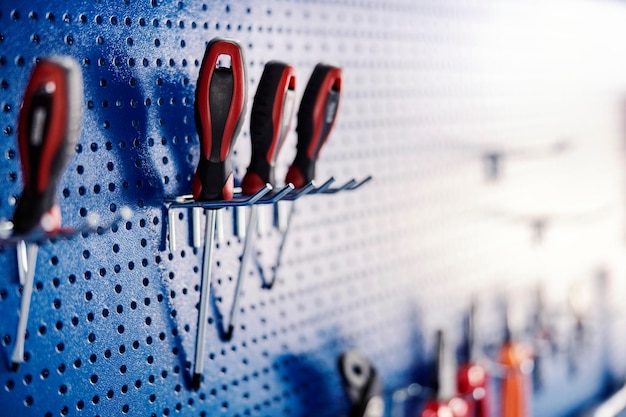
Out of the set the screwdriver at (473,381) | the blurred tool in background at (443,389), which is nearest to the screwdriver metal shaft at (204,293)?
the blurred tool in background at (443,389)

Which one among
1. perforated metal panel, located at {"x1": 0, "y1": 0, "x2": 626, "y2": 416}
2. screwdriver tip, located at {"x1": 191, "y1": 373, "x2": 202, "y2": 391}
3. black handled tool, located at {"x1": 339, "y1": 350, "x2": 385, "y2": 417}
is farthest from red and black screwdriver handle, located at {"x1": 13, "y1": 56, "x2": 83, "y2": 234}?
black handled tool, located at {"x1": 339, "y1": 350, "x2": 385, "y2": 417}

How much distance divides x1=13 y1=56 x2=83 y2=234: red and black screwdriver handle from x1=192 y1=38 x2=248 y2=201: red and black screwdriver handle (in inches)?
8.7

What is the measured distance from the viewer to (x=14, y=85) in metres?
0.82

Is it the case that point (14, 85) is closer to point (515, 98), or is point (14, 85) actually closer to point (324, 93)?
point (324, 93)

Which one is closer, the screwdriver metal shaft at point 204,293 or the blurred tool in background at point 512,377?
the screwdriver metal shaft at point 204,293

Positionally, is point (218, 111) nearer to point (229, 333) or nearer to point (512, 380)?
point (229, 333)

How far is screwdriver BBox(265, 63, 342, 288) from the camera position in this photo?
95 cm

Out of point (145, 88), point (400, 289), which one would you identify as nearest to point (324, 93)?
point (145, 88)

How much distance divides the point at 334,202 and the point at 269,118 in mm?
396

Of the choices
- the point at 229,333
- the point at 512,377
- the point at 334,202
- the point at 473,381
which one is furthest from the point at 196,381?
the point at 512,377

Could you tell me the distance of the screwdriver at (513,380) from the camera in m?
1.62

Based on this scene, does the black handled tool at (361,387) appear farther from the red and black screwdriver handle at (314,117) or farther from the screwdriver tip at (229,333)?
the red and black screwdriver handle at (314,117)

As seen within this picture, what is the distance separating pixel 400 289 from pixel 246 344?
1.40ft

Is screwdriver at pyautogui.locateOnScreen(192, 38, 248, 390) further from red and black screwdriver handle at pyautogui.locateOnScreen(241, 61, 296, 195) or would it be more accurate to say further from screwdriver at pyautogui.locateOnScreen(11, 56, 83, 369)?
screwdriver at pyautogui.locateOnScreen(11, 56, 83, 369)
